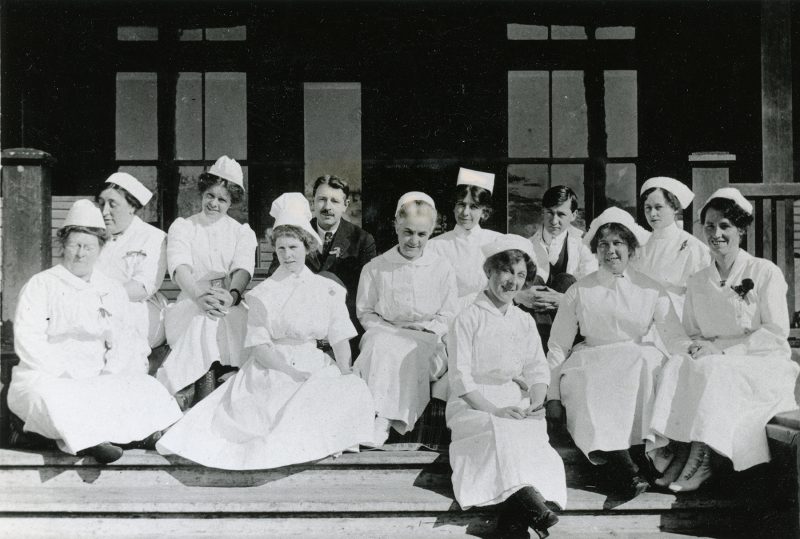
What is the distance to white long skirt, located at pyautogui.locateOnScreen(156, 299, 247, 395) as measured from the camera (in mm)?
4918

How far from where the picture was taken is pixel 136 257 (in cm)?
528

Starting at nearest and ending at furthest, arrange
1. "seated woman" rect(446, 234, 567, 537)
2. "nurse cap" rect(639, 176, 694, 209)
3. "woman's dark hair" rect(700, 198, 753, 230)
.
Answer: "seated woman" rect(446, 234, 567, 537), "woman's dark hair" rect(700, 198, 753, 230), "nurse cap" rect(639, 176, 694, 209)

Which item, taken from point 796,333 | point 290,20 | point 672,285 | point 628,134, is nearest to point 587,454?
point 672,285

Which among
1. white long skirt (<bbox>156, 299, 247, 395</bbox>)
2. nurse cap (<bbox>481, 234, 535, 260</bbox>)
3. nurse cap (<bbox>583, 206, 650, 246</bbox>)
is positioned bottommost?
white long skirt (<bbox>156, 299, 247, 395</bbox>)

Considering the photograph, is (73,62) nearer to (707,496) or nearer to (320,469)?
(320,469)

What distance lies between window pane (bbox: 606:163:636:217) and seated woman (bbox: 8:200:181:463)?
448cm

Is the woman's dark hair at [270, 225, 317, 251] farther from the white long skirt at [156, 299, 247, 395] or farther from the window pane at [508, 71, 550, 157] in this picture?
the window pane at [508, 71, 550, 157]

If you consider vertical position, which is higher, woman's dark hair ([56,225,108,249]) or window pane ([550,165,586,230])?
window pane ([550,165,586,230])

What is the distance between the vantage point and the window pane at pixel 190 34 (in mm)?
7215

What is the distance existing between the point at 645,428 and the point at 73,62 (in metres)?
5.86

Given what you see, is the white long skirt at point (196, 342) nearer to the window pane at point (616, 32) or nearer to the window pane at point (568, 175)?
the window pane at point (568, 175)

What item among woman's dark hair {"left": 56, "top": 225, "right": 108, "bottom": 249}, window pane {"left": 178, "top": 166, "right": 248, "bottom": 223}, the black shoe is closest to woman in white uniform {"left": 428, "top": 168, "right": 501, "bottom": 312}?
woman's dark hair {"left": 56, "top": 225, "right": 108, "bottom": 249}

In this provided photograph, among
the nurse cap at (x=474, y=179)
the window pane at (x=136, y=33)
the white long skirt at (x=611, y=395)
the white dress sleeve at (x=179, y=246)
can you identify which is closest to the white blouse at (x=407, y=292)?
the nurse cap at (x=474, y=179)

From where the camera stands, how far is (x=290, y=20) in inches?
283
